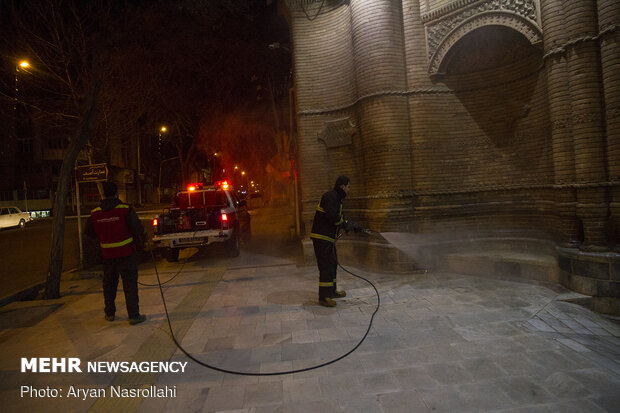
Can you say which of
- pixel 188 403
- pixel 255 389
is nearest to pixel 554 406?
pixel 255 389

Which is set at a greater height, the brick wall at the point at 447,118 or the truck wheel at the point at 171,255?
the brick wall at the point at 447,118

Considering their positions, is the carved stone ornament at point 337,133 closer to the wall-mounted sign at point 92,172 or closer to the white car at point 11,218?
the wall-mounted sign at point 92,172

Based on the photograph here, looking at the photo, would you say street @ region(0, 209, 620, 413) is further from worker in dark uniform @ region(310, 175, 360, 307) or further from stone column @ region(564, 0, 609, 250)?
stone column @ region(564, 0, 609, 250)

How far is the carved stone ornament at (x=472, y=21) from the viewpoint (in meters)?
6.07

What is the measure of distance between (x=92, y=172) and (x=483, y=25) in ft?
30.5

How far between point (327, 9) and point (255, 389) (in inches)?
348

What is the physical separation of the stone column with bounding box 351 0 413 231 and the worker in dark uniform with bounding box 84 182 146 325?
15.8 feet

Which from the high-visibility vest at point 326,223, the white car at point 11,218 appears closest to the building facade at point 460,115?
the high-visibility vest at point 326,223

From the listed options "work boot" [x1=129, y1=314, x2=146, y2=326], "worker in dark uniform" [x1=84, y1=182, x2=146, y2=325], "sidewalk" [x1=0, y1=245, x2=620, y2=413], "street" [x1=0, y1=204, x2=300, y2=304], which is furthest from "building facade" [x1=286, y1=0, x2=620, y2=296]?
"work boot" [x1=129, y1=314, x2=146, y2=326]

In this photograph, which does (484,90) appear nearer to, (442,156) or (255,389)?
(442,156)

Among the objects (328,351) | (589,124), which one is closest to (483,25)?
(589,124)

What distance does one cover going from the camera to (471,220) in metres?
7.45

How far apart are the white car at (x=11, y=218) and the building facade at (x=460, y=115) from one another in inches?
962

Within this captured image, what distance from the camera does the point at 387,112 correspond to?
24.2ft
